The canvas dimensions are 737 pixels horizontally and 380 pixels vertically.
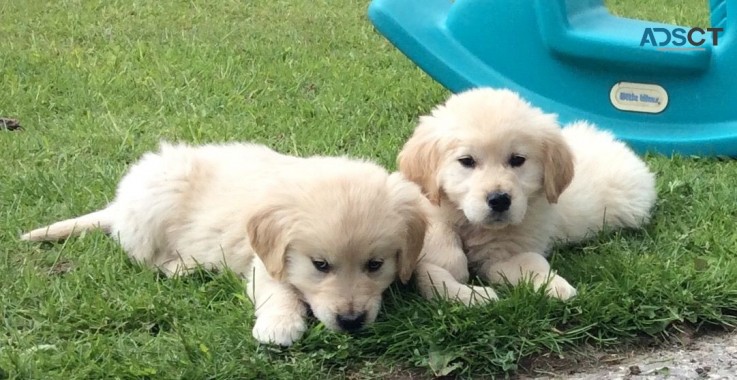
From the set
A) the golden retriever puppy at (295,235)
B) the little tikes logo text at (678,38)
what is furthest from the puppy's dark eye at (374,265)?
the little tikes logo text at (678,38)

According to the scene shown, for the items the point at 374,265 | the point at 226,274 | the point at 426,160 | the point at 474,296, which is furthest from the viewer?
the point at 426,160

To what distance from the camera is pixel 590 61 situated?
4.91m

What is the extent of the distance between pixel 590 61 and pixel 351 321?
2667mm

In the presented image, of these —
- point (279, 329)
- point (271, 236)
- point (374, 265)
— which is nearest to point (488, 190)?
point (374, 265)

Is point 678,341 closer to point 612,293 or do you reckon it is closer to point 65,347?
point 612,293

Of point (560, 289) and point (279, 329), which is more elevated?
point (560, 289)

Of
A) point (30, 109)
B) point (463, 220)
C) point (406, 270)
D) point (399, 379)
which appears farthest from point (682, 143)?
point (30, 109)

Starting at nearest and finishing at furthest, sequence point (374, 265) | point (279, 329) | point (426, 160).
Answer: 1. point (279, 329)
2. point (374, 265)
3. point (426, 160)

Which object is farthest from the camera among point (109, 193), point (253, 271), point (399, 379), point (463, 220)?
point (109, 193)

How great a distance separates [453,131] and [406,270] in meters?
0.58

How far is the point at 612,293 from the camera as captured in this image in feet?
10.0

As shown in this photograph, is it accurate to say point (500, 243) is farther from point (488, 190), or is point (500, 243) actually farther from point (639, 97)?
point (639, 97)

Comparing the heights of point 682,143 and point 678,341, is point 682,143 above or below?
above

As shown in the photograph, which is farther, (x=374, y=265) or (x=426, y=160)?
(x=426, y=160)
